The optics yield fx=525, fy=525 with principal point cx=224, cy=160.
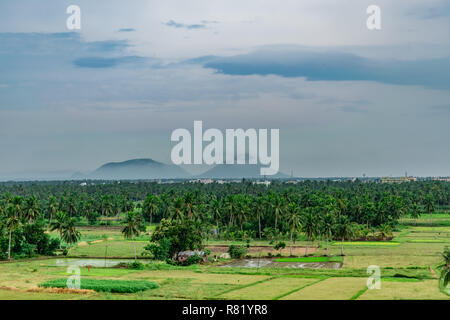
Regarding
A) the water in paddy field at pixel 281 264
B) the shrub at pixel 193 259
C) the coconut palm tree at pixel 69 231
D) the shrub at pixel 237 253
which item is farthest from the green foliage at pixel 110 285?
the coconut palm tree at pixel 69 231

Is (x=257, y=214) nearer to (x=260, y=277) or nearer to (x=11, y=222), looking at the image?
(x=11, y=222)

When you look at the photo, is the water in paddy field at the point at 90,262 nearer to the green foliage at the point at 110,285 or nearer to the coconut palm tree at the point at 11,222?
the coconut palm tree at the point at 11,222

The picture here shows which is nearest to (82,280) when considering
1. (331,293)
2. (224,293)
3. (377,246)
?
(224,293)

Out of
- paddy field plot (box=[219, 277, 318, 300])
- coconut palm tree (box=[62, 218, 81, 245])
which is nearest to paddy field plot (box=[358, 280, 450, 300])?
paddy field plot (box=[219, 277, 318, 300])

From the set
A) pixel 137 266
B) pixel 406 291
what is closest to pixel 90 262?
pixel 137 266

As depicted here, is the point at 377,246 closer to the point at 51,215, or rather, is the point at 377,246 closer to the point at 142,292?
the point at 142,292

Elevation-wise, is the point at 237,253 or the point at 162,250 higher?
the point at 162,250
